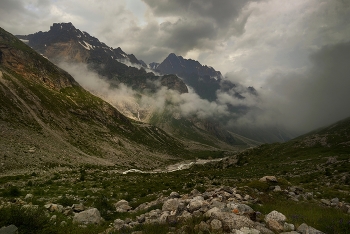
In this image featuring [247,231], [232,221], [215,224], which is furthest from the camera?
[232,221]

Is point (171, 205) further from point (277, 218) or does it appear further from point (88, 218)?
point (277, 218)

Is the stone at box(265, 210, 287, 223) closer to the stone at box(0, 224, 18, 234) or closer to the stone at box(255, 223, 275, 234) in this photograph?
the stone at box(255, 223, 275, 234)

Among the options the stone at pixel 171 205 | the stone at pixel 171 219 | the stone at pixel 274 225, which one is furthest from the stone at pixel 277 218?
the stone at pixel 171 205

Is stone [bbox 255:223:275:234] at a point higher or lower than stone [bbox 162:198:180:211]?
higher

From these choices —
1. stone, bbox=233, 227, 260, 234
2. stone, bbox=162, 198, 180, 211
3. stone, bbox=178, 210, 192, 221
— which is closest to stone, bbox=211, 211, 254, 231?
stone, bbox=233, 227, 260, 234

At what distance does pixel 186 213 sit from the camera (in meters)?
11.6

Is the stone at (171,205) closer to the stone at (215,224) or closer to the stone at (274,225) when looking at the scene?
the stone at (215,224)

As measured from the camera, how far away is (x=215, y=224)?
8.95 metres

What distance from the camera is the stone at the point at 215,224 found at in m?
8.77

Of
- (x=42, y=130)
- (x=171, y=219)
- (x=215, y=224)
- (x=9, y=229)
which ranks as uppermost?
(x=42, y=130)

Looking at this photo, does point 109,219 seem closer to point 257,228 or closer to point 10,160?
point 257,228

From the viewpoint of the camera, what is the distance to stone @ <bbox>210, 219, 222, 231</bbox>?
8773 millimetres

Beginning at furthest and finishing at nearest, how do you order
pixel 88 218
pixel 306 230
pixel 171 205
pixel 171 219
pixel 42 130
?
1. pixel 42 130
2. pixel 171 205
3. pixel 88 218
4. pixel 171 219
5. pixel 306 230

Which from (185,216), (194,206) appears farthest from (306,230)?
(194,206)
